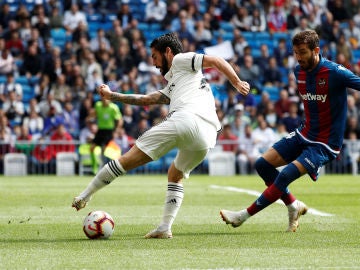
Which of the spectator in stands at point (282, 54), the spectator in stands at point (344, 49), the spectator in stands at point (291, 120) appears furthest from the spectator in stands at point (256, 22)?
the spectator in stands at point (291, 120)

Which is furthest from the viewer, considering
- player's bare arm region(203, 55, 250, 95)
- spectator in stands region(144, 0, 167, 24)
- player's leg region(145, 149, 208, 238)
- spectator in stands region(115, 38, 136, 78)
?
spectator in stands region(144, 0, 167, 24)

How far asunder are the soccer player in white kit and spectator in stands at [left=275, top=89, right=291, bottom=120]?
58.3ft

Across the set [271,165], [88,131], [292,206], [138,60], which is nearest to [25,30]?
[138,60]

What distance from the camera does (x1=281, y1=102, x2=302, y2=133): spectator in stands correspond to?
1045 inches

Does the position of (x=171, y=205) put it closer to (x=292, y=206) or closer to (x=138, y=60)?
(x=292, y=206)

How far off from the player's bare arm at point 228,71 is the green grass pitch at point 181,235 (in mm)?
1475

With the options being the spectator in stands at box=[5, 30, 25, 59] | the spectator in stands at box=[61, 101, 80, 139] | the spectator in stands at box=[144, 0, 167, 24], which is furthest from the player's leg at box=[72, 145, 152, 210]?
the spectator in stands at box=[144, 0, 167, 24]

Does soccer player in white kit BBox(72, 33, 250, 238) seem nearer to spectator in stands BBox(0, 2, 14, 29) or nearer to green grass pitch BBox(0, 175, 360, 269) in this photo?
green grass pitch BBox(0, 175, 360, 269)

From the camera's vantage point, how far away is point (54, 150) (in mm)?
25719

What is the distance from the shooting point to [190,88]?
947 centimetres

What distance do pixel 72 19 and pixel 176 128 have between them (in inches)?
817

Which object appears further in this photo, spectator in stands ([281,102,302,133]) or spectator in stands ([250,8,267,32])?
spectator in stands ([250,8,267,32])

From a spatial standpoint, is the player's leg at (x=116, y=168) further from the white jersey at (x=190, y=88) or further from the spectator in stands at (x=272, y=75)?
the spectator in stands at (x=272, y=75)

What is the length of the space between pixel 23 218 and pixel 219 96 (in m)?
16.7
